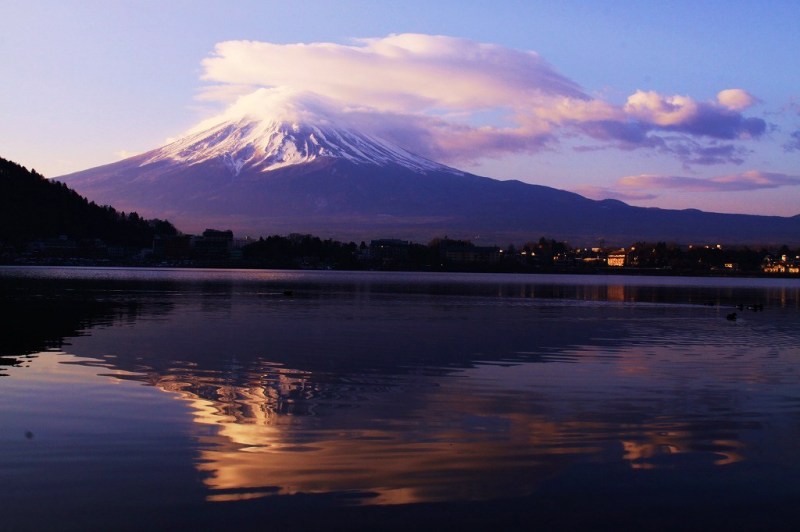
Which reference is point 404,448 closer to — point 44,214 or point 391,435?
point 391,435

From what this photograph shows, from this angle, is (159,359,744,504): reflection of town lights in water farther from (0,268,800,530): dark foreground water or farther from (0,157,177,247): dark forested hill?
(0,157,177,247): dark forested hill

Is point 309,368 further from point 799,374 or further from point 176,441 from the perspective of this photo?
point 799,374

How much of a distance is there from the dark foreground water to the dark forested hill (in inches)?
5299

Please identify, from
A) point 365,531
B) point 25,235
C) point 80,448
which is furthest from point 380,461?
point 25,235

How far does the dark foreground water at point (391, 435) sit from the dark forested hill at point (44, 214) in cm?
13460

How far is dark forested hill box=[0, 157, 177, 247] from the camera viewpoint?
14325cm

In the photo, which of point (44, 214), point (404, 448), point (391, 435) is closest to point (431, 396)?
point (391, 435)

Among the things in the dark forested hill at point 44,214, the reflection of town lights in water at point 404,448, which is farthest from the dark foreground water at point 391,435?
the dark forested hill at point 44,214

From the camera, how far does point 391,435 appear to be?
9312 millimetres

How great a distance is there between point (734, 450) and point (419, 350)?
34.0 feet

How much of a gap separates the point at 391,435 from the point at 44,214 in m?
153

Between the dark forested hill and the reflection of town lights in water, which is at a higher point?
the dark forested hill

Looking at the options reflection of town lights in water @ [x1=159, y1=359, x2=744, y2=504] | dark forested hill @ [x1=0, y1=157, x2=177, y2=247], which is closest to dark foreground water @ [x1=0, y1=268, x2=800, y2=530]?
reflection of town lights in water @ [x1=159, y1=359, x2=744, y2=504]

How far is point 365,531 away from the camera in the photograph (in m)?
6.19
